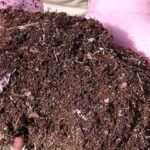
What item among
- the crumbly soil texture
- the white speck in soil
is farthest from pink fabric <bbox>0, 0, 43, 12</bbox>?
the white speck in soil

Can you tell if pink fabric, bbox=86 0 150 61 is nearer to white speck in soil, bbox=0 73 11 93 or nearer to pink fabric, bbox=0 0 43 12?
pink fabric, bbox=0 0 43 12

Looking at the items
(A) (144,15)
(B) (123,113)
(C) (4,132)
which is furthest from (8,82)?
(A) (144,15)

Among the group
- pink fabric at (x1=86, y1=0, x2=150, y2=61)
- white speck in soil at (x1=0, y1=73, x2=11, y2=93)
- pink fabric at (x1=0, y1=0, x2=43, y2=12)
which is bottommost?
pink fabric at (x1=86, y1=0, x2=150, y2=61)

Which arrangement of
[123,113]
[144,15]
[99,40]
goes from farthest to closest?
[144,15] < [99,40] < [123,113]

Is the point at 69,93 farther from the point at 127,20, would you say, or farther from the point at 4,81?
the point at 127,20

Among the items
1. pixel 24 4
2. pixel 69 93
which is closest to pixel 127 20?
pixel 24 4

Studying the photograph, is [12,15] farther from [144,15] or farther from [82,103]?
[144,15]
